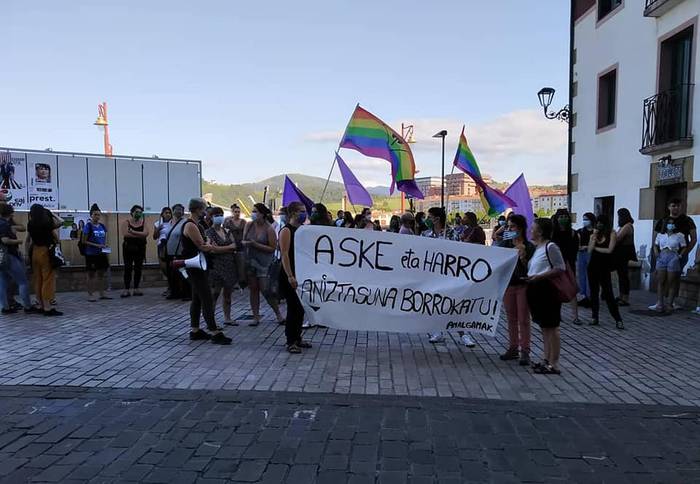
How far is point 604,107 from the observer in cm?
1390

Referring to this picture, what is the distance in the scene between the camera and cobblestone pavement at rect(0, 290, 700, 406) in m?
4.86

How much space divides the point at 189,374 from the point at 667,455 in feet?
13.9

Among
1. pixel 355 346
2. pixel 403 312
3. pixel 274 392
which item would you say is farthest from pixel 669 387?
pixel 274 392

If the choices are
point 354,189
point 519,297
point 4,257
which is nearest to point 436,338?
point 519,297

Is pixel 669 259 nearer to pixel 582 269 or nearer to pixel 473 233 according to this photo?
pixel 582 269

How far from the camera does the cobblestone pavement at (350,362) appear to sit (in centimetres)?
486

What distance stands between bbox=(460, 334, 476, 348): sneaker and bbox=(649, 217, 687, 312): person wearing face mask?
446cm

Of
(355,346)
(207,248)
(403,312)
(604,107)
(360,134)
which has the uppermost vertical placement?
(604,107)

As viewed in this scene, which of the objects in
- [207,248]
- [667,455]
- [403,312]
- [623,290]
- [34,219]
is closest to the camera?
[667,455]

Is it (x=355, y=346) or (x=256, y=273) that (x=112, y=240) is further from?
(x=355, y=346)

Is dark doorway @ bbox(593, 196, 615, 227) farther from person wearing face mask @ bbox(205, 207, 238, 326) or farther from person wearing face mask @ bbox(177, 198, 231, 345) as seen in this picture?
person wearing face mask @ bbox(177, 198, 231, 345)

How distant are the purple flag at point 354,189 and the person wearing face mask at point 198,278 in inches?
123

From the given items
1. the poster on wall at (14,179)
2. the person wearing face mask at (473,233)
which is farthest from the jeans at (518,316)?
the poster on wall at (14,179)

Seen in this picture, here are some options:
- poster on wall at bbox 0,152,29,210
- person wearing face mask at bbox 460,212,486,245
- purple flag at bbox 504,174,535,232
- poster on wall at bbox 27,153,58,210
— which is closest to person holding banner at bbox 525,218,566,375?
person wearing face mask at bbox 460,212,486,245
